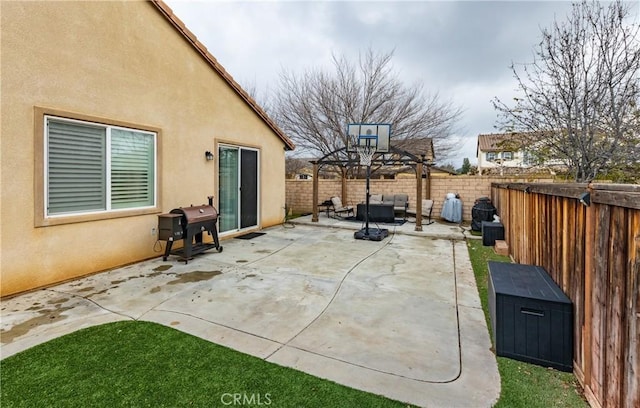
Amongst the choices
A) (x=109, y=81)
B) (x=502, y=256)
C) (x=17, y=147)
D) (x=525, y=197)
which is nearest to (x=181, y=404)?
(x=17, y=147)

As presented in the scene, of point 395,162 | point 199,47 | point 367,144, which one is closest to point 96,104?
point 199,47

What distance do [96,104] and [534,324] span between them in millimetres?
6509

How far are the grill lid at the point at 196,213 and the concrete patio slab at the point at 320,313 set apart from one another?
772 millimetres

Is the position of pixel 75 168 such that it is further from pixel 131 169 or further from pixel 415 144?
pixel 415 144

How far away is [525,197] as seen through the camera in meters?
4.55

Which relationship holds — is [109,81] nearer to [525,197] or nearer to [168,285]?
[168,285]

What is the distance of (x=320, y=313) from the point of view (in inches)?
140

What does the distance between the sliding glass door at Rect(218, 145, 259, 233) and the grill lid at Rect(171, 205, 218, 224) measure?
62.2 inches

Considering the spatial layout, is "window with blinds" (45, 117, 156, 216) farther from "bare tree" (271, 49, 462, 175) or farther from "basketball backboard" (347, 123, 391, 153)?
"bare tree" (271, 49, 462, 175)

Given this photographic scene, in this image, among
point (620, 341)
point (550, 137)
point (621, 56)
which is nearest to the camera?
point (620, 341)

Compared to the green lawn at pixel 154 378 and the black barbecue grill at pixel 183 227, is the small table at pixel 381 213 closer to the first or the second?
the black barbecue grill at pixel 183 227

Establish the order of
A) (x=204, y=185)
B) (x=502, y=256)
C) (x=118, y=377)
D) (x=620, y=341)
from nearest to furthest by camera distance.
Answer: (x=620, y=341) < (x=118, y=377) < (x=502, y=256) < (x=204, y=185)

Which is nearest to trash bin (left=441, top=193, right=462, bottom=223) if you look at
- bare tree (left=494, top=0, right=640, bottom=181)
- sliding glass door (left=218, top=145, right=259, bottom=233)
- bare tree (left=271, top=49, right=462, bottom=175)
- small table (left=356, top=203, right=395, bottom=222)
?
small table (left=356, top=203, right=395, bottom=222)

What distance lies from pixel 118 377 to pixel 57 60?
4.66m
